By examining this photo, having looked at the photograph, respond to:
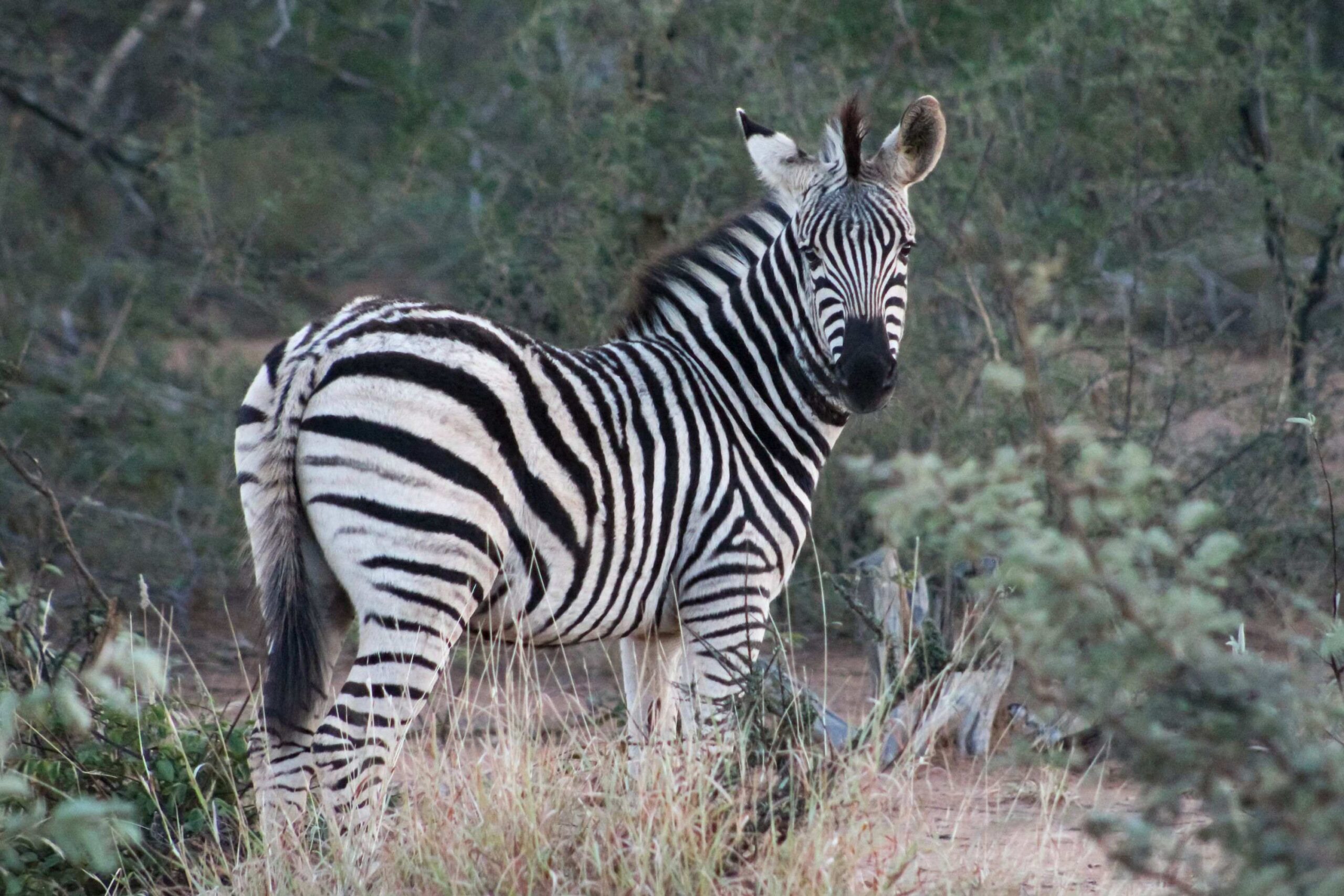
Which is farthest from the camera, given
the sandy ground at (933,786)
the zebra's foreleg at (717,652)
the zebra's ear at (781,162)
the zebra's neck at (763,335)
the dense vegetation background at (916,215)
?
the dense vegetation background at (916,215)

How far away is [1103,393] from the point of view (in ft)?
26.2

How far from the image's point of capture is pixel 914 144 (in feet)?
16.4

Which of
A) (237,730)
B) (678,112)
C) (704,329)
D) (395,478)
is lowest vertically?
(237,730)

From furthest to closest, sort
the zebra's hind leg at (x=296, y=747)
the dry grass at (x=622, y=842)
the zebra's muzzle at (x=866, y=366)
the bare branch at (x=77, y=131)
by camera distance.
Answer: the bare branch at (x=77, y=131) < the zebra's muzzle at (x=866, y=366) < the zebra's hind leg at (x=296, y=747) < the dry grass at (x=622, y=842)

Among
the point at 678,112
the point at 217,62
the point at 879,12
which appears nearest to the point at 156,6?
the point at 217,62

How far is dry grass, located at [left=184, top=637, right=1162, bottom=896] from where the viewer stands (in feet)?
11.5

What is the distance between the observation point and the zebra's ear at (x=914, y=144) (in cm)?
491

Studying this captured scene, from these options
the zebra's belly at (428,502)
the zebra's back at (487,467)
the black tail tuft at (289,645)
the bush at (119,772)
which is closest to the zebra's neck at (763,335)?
the zebra's back at (487,467)

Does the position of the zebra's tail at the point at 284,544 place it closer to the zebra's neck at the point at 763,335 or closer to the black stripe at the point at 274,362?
the black stripe at the point at 274,362

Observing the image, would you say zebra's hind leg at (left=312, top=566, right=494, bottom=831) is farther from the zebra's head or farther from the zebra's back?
the zebra's head

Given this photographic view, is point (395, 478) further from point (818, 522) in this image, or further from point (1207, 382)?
point (1207, 382)

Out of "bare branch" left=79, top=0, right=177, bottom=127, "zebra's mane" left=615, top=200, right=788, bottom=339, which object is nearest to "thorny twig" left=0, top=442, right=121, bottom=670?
"zebra's mane" left=615, top=200, right=788, bottom=339

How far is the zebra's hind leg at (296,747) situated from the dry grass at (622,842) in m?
0.15

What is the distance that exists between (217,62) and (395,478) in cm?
1057
